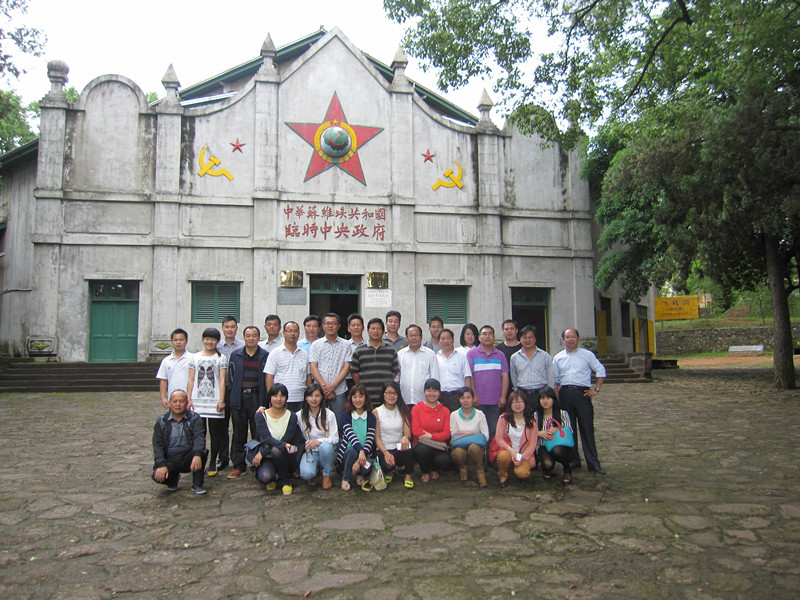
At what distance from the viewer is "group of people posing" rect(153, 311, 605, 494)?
5.73m

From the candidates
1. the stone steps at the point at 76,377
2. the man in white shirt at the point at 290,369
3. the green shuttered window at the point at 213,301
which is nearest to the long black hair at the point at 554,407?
the man in white shirt at the point at 290,369

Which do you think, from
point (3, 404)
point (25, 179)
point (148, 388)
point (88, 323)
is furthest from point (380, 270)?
point (25, 179)

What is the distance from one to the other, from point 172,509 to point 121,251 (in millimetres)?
12035

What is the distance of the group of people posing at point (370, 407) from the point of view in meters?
5.73

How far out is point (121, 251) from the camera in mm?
15547

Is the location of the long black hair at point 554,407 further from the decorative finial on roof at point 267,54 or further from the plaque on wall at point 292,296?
the decorative finial on roof at point 267,54

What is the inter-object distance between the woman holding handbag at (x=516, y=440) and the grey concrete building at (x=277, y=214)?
1038cm

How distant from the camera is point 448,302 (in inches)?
668

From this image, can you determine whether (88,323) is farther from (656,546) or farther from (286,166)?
(656,546)

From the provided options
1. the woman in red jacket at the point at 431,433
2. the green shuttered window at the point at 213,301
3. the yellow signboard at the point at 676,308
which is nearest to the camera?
the woman in red jacket at the point at 431,433

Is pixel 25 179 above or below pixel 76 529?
above

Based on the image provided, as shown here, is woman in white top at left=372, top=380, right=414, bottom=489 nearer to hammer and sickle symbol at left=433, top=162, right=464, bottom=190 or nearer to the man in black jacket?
the man in black jacket

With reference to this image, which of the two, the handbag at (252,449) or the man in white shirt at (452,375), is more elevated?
the man in white shirt at (452,375)

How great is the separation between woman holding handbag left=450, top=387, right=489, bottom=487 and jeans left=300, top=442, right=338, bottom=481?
119 cm
